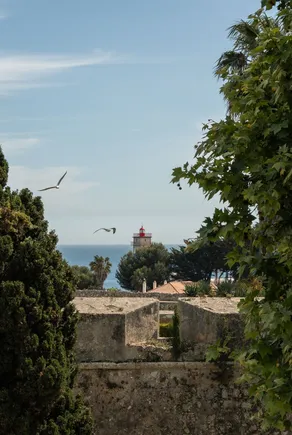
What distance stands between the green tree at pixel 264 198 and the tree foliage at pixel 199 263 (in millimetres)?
42738

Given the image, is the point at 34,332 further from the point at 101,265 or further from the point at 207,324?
the point at 101,265

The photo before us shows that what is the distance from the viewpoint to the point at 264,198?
5.97 metres

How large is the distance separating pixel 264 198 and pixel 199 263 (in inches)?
1880

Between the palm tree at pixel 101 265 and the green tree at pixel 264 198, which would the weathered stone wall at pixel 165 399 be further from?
the palm tree at pixel 101 265

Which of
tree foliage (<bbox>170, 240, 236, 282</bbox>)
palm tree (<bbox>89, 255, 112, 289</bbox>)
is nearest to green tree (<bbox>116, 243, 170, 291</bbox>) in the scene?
tree foliage (<bbox>170, 240, 236, 282</bbox>)

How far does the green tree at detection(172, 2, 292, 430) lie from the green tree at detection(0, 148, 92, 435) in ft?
11.3

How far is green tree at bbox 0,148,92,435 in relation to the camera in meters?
9.09

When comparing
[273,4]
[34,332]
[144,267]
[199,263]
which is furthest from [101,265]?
[273,4]

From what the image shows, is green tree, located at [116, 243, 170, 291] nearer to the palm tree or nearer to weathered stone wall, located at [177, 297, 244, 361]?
the palm tree

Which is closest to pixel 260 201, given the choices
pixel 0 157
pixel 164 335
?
pixel 0 157

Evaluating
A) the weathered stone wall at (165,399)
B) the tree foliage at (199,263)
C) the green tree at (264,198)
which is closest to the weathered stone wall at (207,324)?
the weathered stone wall at (165,399)

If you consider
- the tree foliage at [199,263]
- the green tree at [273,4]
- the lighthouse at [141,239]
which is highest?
the lighthouse at [141,239]

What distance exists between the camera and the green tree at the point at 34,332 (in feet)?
29.8

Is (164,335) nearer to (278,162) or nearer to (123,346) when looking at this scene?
(123,346)
